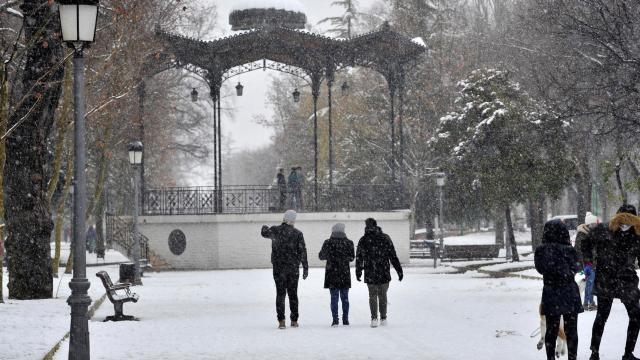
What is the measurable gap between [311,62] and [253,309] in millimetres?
22482

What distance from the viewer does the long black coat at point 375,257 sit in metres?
16.6

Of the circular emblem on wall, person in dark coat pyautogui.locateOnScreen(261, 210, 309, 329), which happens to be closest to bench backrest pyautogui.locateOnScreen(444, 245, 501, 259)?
the circular emblem on wall

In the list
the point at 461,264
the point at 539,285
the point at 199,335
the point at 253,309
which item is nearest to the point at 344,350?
the point at 199,335

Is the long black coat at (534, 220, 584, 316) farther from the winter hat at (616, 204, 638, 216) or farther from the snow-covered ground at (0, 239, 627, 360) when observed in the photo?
the snow-covered ground at (0, 239, 627, 360)

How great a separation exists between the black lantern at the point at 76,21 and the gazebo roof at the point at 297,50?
2573cm

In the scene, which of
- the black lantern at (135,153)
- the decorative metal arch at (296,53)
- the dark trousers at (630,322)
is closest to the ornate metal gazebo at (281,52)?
the decorative metal arch at (296,53)

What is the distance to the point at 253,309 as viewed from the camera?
20969mm

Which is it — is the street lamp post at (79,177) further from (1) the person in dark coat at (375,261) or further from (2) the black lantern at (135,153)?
(2) the black lantern at (135,153)

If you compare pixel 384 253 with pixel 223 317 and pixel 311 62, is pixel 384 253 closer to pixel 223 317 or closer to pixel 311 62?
pixel 223 317

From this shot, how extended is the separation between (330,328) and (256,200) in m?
25.1

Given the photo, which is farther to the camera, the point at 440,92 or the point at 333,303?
the point at 440,92

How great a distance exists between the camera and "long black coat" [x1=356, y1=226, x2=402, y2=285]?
16641 millimetres

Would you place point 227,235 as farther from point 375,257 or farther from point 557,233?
point 557,233

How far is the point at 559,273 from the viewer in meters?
11.1
